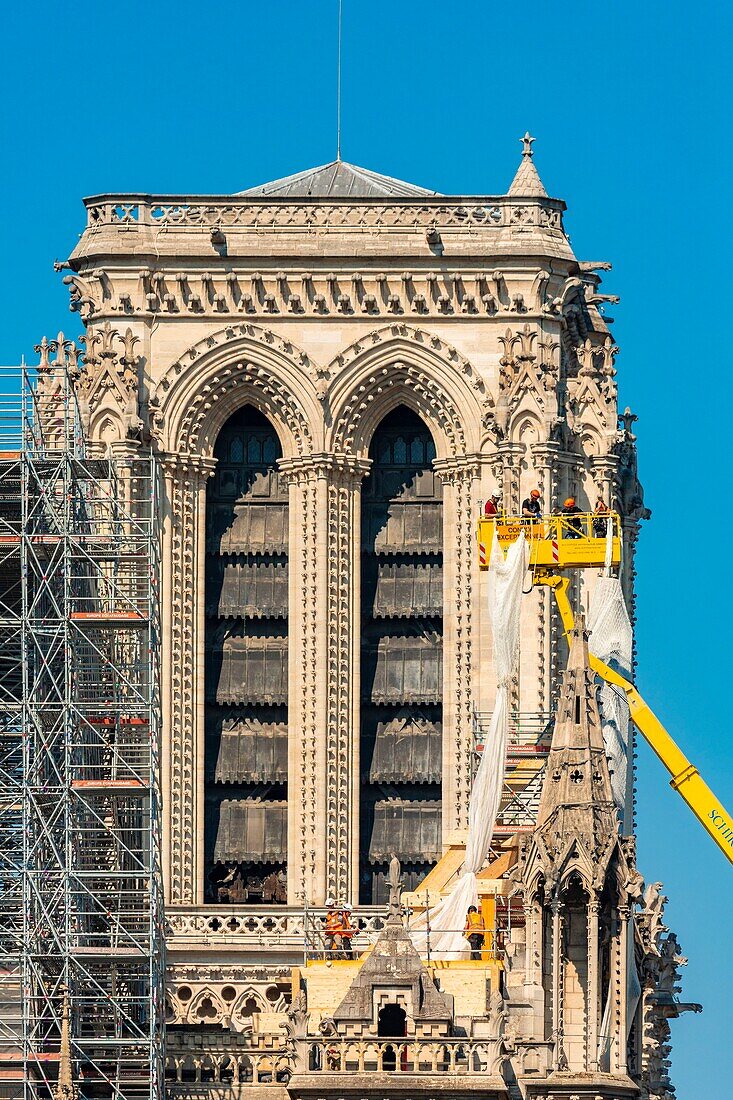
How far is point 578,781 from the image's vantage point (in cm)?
10319

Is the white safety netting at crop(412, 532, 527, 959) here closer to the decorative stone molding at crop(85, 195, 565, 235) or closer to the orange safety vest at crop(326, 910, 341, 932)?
the orange safety vest at crop(326, 910, 341, 932)

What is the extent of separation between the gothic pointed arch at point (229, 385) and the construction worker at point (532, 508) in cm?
460

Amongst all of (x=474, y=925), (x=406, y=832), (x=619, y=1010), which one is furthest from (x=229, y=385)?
(x=619, y=1010)

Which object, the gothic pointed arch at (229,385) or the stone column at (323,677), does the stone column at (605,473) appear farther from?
the gothic pointed arch at (229,385)

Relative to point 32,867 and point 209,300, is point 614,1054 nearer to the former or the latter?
point 32,867

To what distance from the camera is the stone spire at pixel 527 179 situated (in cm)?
12106

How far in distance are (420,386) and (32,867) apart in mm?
16734

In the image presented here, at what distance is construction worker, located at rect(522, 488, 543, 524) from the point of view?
116m

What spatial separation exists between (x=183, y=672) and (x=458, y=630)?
16.5ft

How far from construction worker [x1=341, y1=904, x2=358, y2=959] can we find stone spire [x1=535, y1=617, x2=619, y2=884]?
788cm

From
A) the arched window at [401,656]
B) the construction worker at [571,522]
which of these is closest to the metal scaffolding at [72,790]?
the construction worker at [571,522]

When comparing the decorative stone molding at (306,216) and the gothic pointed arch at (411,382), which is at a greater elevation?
the decorative stone molding at (306,216)

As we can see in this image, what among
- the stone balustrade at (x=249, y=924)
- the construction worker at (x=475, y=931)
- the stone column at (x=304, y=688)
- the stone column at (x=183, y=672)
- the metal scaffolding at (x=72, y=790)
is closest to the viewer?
the metal scaffolding at (x=72, y=790)

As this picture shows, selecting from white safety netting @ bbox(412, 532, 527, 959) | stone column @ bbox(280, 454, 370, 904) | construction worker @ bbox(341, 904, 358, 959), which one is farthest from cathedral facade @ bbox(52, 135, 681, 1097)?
construction worker @ bbox(341, 904, 358, 959)
